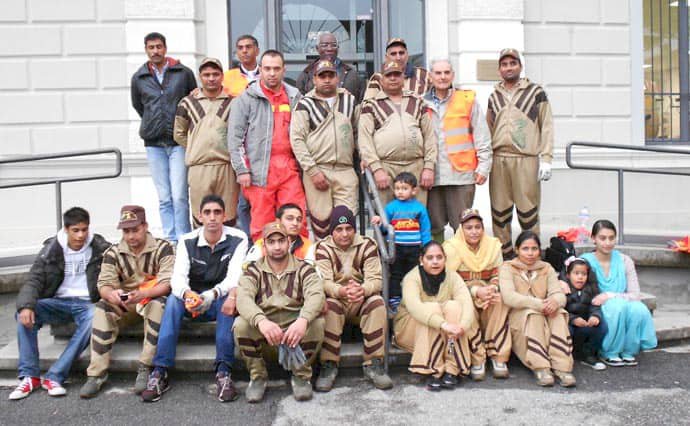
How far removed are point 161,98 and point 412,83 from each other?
7.42 feet

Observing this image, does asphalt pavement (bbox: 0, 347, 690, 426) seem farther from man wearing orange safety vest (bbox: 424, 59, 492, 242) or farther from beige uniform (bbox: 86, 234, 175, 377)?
man wearing orange safety vest (bbox: 424, 59, 492, 242)

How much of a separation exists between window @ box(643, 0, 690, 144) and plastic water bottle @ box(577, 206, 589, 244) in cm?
231

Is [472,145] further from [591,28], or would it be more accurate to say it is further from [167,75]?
[591,28]

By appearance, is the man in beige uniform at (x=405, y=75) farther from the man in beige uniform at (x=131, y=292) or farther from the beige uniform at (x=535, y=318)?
the man in beige uniform at (x=131, y=292)

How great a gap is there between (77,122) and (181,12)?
1.77 metres

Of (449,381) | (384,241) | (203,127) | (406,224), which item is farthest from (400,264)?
(203,127)

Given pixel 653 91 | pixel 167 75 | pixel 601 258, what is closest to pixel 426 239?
pixel 601 258

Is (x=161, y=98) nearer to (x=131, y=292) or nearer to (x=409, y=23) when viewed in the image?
(x=131, y=292)

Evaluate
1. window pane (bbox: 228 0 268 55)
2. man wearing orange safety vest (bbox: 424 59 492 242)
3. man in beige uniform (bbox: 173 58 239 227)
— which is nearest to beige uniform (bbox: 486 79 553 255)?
man wearing orange safety vest (bbox: 424 59 492 242)

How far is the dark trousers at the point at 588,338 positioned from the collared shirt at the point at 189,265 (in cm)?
255

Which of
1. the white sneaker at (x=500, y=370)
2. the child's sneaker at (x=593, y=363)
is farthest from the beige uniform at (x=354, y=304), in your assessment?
the child's sneaker at (x=593, y=363)

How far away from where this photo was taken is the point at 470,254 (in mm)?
5680

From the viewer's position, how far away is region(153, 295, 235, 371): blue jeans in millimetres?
5129

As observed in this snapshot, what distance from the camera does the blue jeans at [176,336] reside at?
16.8ft
